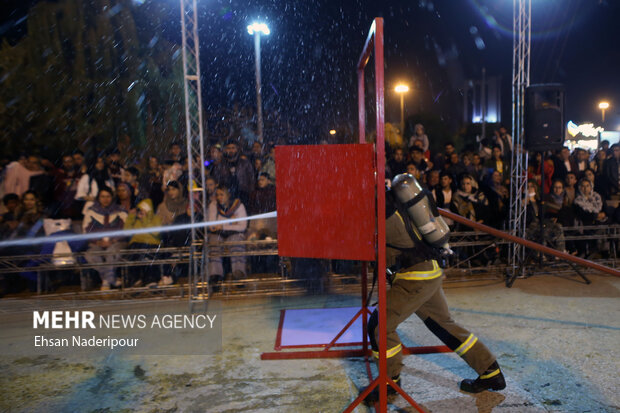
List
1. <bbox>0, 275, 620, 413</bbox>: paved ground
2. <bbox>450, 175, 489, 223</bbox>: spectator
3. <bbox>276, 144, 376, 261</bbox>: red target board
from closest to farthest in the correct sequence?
<bbox>276, 144, 376, 261</bbox>: red target board, <bbox>0, 275, 620, 413</bbox>: paved ground, <bbox>450, 175, 489, 223</bbox>: spectator

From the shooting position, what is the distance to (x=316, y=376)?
13.0 feet

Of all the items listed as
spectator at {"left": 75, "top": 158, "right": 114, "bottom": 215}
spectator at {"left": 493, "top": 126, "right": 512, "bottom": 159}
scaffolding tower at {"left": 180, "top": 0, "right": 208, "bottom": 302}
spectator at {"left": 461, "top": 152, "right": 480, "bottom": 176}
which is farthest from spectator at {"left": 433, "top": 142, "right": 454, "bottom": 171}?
spectator at {"left": 75, "top": 158, "right": 114, "bottom": 215}

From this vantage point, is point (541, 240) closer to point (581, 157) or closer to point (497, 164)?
point (497, 164)

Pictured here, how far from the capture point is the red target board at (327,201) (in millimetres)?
3123

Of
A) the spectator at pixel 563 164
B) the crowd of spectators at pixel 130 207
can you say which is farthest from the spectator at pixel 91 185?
the spectator at pixel 563 164

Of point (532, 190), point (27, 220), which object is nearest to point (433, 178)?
point (532, 190)

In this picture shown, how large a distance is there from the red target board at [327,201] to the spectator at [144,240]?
3.84 metres

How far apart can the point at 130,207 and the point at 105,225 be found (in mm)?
445

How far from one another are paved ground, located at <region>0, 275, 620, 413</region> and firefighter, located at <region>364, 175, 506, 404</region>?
0.30 meters

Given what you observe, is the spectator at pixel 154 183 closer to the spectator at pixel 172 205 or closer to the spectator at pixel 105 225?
the spectator at pixel 172 205

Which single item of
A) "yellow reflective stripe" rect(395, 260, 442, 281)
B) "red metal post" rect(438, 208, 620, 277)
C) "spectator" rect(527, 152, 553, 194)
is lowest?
"yellow reflective stripe" rect(395, 260, 442, 281)

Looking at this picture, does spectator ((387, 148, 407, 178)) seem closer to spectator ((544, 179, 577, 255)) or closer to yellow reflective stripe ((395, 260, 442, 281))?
spectator ((544, 179, 577, 255))

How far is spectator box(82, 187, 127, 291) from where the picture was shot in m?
6.60

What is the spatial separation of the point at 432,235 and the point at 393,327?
75 cm
